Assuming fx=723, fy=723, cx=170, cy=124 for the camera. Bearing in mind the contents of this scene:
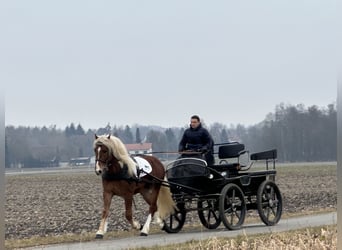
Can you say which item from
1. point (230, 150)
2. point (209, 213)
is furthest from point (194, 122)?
point (209, 213)

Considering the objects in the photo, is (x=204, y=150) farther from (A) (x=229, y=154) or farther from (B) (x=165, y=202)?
(B) (x=165, y=202)

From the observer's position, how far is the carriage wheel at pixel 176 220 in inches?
568

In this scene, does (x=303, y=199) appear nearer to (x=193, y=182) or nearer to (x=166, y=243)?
(x=193, y=182)

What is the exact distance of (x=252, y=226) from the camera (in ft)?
49.5

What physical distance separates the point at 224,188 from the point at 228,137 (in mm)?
6284

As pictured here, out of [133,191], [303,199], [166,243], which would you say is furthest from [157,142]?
[166,243]

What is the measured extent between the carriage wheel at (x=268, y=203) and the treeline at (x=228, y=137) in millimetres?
1106

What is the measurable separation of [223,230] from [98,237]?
8.74 feet

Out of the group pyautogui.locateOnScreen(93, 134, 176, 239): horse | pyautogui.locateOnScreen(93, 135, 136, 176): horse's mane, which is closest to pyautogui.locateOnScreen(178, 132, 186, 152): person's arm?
pyautogui.locateOnScreen(93, 134, 176, 239): horse

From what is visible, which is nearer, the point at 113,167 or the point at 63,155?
the point at 113,167

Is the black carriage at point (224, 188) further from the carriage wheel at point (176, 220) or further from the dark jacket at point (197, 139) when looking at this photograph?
the dark jacket at point (197, 139)

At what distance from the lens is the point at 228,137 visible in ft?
66.3

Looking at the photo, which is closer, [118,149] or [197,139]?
[118,149]

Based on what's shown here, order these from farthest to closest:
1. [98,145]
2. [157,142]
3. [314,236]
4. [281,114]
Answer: [281,114], [157,142], [98,145], [314,236]
